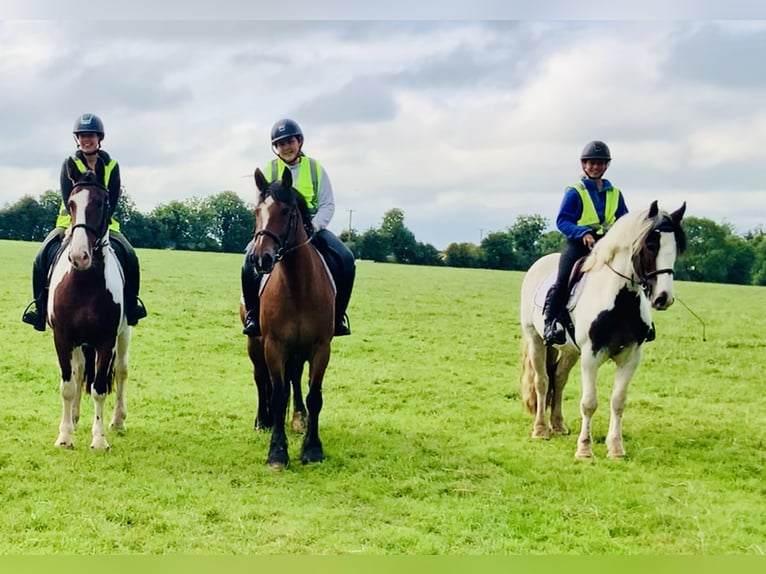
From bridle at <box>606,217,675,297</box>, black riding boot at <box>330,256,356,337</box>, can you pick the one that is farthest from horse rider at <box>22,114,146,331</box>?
bridle at <box>606,217,675,297</box>

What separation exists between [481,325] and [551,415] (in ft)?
22.2

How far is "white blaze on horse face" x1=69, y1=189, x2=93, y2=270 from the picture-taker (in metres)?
4.77

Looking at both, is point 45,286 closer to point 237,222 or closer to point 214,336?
point 237,222

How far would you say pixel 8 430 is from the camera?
5.92 metres

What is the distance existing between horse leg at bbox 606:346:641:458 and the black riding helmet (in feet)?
4.91

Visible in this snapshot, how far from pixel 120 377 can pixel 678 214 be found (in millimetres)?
4537

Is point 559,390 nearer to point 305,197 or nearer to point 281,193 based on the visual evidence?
point 305,197

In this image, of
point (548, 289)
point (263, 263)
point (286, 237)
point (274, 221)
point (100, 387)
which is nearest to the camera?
point (263, 263)

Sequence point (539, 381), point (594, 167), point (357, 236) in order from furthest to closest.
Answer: point (357, 236)
point (539, 381)
point (594, 167)

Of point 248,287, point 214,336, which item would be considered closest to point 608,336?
point 248,287

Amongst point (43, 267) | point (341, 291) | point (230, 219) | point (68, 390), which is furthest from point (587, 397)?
point (43, 267)

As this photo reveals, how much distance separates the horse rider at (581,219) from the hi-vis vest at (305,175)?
1.95 m

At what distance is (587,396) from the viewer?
558cm

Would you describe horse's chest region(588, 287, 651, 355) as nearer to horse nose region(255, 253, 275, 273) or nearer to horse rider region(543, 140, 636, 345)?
horse rider region(543, 140, 636, 345)
